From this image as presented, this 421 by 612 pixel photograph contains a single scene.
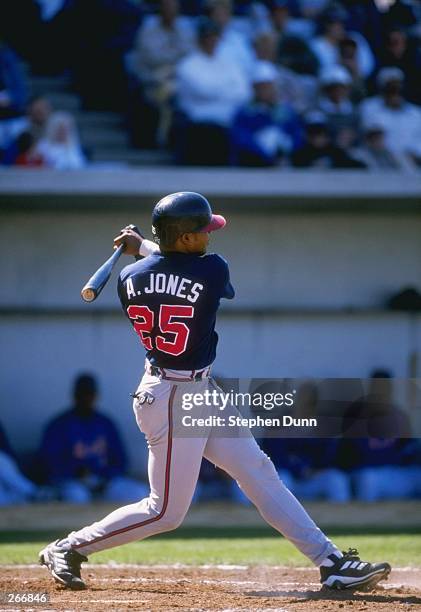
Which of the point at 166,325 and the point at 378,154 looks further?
the point at 378,154

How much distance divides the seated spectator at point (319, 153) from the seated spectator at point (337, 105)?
12.5 inches

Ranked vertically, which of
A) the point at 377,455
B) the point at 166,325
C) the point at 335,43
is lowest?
the point at 377,455

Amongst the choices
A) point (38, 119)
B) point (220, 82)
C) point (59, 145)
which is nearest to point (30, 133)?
point (38, 119)

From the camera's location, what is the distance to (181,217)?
4.61m

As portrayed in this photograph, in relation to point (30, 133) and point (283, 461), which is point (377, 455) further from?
point (30, 133)

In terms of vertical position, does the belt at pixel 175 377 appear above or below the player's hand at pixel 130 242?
below

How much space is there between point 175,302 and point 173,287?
63mm

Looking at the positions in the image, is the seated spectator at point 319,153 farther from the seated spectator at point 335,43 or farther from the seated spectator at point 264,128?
the seated spectator at point 335,43

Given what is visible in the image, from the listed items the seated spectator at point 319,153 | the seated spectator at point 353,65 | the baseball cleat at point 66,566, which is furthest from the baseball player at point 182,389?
the seated spectator at point 353,65

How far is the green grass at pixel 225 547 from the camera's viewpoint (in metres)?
6.14

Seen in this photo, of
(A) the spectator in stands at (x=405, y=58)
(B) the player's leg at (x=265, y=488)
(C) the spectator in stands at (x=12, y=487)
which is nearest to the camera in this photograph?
(B) the player's leg at (x=265, y=488)

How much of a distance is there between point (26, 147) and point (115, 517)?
5646 millimetres

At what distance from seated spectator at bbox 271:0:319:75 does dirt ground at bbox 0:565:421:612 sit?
267 inches

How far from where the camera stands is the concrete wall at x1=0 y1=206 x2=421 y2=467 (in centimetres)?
1014
